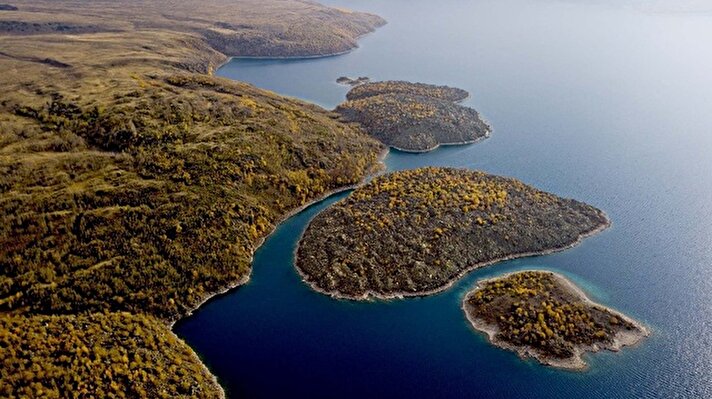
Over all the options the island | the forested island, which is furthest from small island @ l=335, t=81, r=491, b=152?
the island

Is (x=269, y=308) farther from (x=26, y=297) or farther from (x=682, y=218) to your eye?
(x=682, y=218)

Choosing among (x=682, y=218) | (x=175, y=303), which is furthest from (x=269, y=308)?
(x=682, y=218)

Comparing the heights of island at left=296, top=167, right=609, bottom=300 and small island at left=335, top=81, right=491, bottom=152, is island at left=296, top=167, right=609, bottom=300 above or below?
below

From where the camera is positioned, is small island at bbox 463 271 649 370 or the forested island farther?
small island at bbox 463 271 649 370

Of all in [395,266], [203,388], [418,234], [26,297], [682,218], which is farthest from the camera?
[682,218]

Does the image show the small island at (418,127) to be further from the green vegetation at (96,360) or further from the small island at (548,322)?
the green vegetation at (96,360)

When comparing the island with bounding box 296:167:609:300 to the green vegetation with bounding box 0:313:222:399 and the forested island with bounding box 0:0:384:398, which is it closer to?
the forested island with bounding box 0:0:384:398

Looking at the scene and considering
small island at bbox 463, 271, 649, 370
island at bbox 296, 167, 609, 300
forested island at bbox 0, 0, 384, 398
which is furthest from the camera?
island at bbox 296, 167, 609, 300
